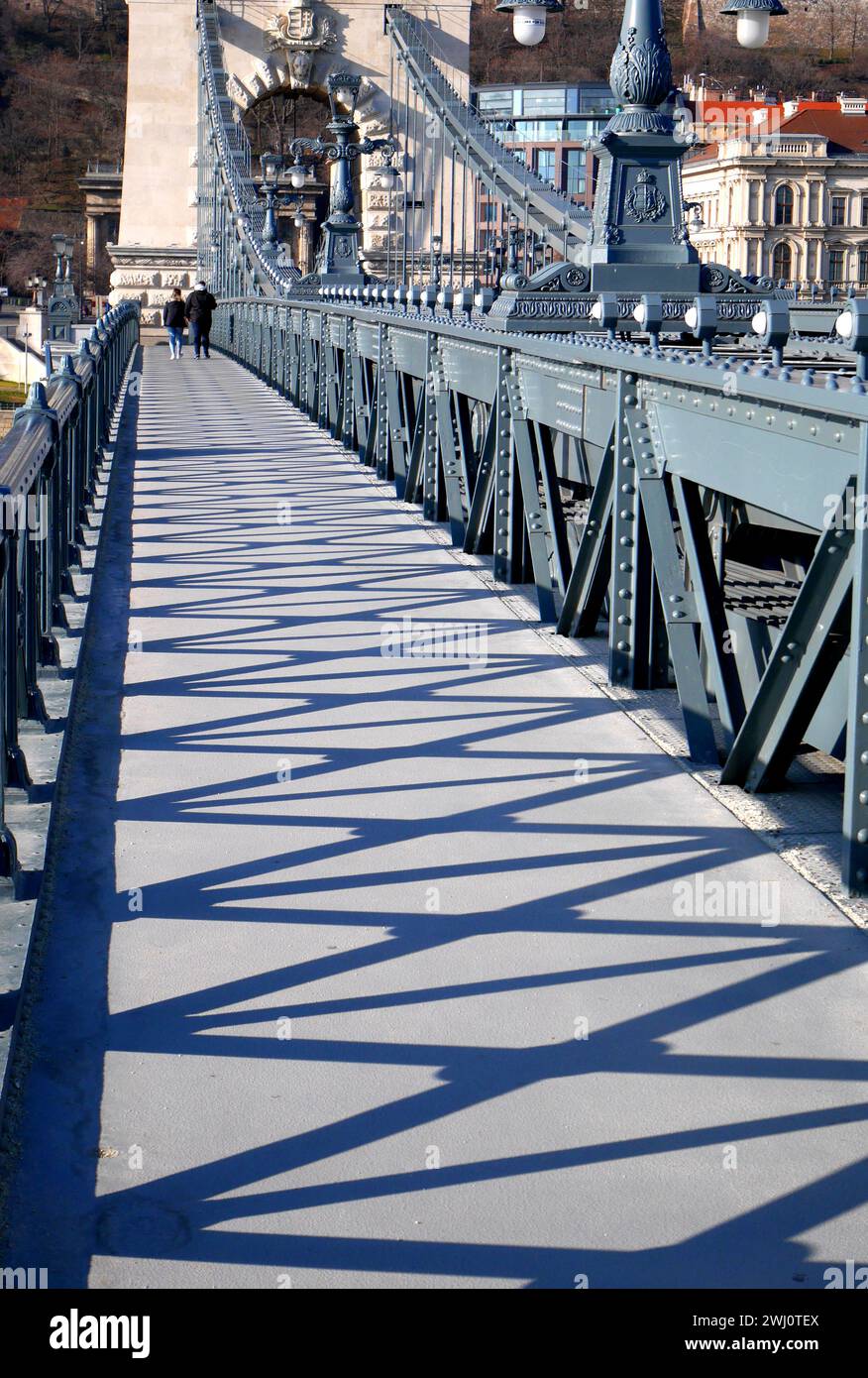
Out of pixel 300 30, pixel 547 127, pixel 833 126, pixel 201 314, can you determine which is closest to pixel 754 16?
pixel 201 314

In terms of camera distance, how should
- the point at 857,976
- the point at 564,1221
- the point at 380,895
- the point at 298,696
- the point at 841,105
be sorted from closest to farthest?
the point at 564,1221, the point at 857,976, the point at 380,895, the point at 298,696, the point at 841,105

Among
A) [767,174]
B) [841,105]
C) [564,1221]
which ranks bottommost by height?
[564,1221]

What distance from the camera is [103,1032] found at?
3.63 meters

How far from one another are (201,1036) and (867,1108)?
1.25 metres

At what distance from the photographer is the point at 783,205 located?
30.4 metres

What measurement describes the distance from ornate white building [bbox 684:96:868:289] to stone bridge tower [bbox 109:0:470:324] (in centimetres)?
2684

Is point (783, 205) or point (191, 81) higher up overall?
point (191, 81)

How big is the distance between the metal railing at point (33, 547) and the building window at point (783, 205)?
73.2ft

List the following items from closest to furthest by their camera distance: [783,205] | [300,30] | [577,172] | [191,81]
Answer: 1. [783,205]
2. [577,172]
3. [300,30]
4. [191,81]

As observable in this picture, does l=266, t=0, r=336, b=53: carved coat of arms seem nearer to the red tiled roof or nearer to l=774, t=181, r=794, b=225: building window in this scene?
the red tiled roof

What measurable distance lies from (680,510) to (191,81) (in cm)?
6011

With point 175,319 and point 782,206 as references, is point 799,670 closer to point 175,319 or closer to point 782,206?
point 782,206

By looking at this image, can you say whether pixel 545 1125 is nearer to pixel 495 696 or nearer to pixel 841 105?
pixel 495 696

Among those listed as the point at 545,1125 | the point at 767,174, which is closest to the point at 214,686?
the point at 545,1125
